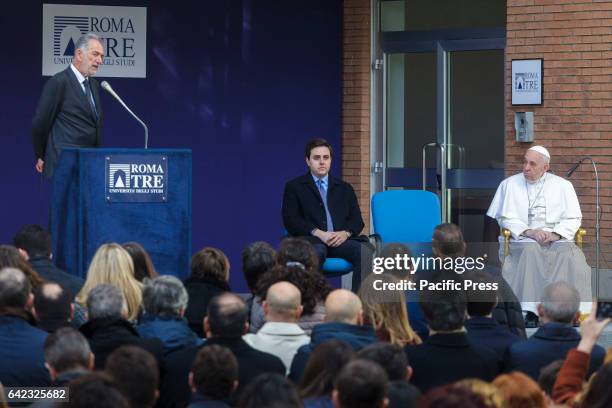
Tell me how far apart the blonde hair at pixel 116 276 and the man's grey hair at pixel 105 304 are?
0.80m

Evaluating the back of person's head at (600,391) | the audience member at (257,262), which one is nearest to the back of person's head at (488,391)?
the back of person's head at (600,391)

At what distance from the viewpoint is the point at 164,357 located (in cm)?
597

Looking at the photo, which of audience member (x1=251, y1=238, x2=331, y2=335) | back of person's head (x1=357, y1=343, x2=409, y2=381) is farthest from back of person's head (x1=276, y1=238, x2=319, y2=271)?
back of person's head (x1=357, y1=343, x2=409, y2=381)

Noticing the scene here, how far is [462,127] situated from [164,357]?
280 inches

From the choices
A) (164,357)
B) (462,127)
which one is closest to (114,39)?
(462,127)

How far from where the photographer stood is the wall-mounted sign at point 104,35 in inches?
482

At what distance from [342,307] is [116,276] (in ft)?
4.78

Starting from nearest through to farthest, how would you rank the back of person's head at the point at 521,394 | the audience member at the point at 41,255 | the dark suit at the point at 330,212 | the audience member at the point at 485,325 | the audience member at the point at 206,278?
the back of person's head at the point at 521,394 < the audience member at the point at 485,325 < the audience member at the point at 206,278 < the audience member at the point at 41,255 < the dark suit at the point at 330,212

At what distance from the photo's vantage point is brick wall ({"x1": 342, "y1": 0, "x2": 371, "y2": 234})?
12656 millimetres

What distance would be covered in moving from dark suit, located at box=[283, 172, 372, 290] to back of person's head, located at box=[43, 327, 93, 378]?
5028mm

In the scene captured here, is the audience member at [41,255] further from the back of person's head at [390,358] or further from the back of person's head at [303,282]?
the back of person's head at [390,358]

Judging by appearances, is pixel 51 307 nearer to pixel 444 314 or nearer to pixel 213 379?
pixel 213 379

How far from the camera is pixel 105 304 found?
19.6 feet

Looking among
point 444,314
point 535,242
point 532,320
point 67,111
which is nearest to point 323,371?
point 444,314
